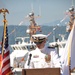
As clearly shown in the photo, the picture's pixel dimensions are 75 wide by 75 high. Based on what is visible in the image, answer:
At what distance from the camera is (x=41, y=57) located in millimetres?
3371

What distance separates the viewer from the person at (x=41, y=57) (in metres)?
3.31

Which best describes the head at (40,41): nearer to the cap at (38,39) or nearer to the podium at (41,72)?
the cap at (38,39)

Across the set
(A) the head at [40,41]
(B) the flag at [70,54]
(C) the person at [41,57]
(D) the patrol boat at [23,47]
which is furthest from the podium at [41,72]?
(D) the patrol boat at [23,47]

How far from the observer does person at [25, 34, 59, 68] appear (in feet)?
10.9

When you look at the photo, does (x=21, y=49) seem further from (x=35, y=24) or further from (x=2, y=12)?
(x=2, y=12)

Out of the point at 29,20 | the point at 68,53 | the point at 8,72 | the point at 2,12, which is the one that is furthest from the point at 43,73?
the point at 29,20

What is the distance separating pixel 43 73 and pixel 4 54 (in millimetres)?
1447

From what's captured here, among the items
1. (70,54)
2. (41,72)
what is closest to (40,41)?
(70,54)

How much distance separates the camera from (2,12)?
14.5 feet

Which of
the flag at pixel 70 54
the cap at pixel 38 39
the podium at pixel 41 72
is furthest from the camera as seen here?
the cap at pixel 38 39

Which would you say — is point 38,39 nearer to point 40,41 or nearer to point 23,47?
point 40,41

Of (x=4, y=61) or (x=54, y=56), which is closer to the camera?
(x=54, y=56)

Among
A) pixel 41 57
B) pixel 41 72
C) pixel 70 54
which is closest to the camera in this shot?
pixel 41 72

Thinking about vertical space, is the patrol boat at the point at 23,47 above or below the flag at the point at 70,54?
above
